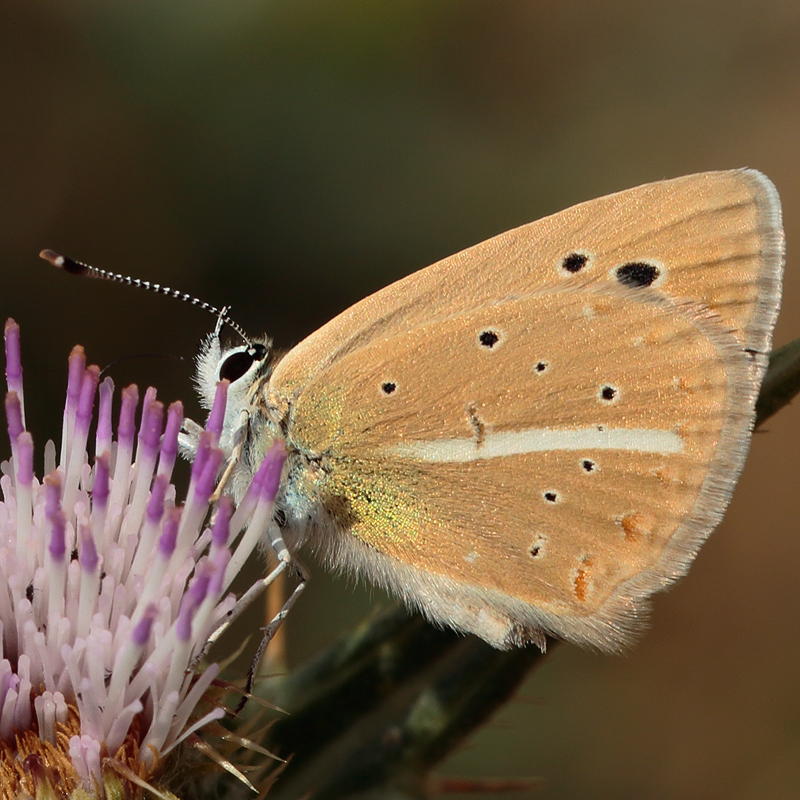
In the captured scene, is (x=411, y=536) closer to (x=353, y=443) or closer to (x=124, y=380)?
(x=353, y=443)

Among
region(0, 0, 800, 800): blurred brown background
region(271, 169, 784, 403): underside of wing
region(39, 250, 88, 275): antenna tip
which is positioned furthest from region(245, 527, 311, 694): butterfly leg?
region(0, 0, 800, 800): blurred brown background

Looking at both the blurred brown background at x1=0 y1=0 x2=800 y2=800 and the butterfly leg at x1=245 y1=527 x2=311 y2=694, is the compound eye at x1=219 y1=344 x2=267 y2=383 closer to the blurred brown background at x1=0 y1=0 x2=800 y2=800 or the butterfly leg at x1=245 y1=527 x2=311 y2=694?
the butterfly leg at x1=245 y1=527 x2=311 y2=694

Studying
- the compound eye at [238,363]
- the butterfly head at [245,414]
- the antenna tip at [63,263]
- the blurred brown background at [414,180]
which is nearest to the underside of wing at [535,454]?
the butterfly head at [245,414]

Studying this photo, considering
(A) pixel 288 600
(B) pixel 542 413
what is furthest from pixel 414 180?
(A) pixel 288 600

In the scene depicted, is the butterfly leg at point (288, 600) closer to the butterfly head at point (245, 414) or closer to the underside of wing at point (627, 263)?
the butterfly head at point (245, 414)

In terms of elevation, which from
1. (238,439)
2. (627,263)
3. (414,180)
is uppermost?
(414,180)

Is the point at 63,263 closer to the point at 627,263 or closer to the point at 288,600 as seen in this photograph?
the point at 288,600
